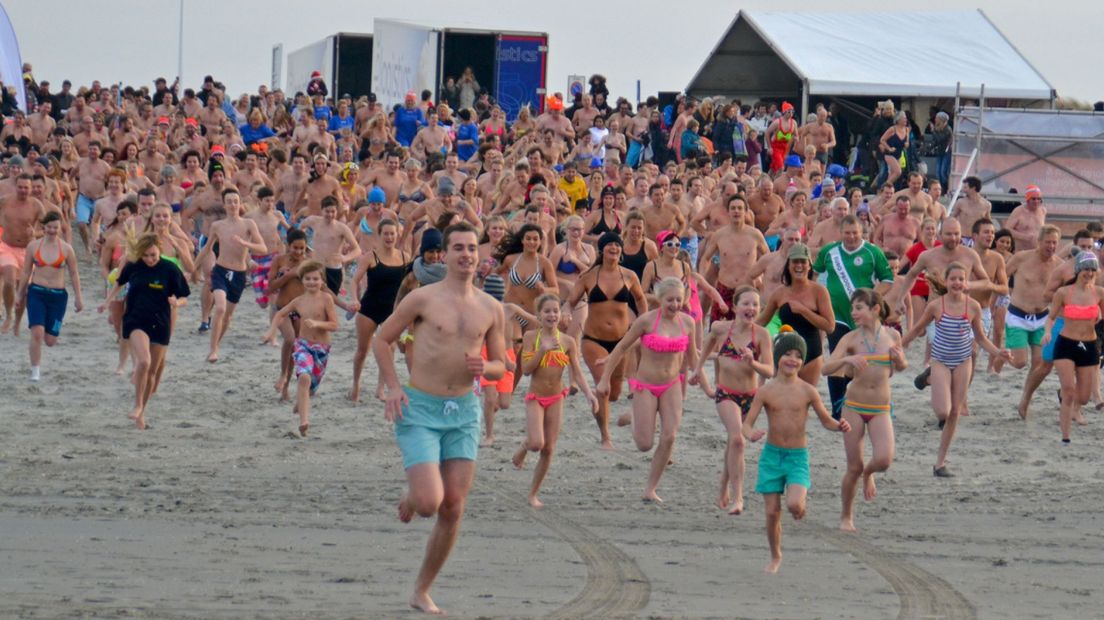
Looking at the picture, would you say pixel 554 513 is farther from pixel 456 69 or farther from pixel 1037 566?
pixel 456 69

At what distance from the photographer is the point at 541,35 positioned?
104 ft

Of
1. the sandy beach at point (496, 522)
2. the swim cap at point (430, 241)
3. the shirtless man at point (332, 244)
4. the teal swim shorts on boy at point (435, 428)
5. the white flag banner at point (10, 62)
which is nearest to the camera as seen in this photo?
the teal swim shorts on boy at point (435, 428)

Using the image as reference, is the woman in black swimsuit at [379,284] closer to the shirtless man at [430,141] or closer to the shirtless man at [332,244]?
the shirtless man at [332,244]

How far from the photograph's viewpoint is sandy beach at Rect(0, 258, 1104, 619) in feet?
27.2

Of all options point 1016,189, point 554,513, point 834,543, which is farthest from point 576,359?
point 1016,189

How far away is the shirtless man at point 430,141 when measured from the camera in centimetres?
2423

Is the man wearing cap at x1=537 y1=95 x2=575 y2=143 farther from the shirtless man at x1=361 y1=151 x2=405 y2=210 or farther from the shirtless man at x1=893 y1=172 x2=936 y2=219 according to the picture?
the shirtless man at x1=893 y1=172 x2=936 y2=219

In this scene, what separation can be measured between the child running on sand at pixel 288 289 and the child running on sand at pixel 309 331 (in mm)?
440

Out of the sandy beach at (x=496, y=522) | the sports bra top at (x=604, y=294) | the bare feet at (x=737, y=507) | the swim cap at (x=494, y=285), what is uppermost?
the sports bra top at (x=604, y=294)

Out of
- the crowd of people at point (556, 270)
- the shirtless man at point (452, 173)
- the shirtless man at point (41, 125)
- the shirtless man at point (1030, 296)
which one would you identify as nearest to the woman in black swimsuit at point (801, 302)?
the crowd of people at point (556, 270)

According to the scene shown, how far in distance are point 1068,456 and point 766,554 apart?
14.9ft

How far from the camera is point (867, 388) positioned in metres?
10.5

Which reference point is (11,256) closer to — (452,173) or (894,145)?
(452,173)

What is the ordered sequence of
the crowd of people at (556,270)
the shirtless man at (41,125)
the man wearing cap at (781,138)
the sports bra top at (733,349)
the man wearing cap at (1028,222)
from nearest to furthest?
1. the crowd of people at (556,270)
2. the sports bra top at (733,349)
3. the man wearing cap at (1028,222)
4. the shirtless man at (41,125)
5. the man wearing cap at (781,138)
